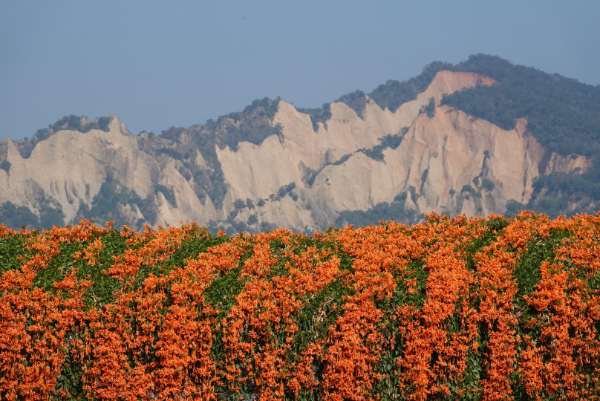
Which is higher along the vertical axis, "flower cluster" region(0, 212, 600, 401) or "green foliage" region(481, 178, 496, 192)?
"green foliage" region(481, 178, 496, 192)

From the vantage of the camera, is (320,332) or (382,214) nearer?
(320,332)

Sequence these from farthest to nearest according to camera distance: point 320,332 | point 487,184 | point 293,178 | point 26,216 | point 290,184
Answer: point 293,178 < point 290,184 < point 487,184 < point 26,216 < point 320,332

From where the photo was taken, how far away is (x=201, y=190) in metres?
193

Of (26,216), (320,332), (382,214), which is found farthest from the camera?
(382,214)

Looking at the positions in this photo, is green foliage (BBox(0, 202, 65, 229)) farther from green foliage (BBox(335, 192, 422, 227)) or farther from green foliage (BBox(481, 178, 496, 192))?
green foliage (BBox(481, 178, 496, 192))

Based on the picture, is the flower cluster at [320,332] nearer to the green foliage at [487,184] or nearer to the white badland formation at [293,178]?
the white badland formation at [293,178]

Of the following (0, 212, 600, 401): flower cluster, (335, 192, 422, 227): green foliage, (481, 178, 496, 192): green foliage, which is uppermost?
(481, 178, 496, 192): green foliage

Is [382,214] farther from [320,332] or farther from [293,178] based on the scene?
[320,332]

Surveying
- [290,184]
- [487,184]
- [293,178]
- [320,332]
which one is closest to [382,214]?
[290,184]

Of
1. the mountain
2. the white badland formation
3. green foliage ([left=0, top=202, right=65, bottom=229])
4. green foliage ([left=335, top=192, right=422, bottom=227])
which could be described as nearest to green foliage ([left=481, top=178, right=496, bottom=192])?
the mountain

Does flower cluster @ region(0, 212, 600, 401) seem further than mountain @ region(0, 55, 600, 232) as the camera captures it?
No

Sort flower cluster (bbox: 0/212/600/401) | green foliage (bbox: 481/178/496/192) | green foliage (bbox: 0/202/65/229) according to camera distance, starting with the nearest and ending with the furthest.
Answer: flower cluster (bbox: 0/212/600/401), green foliage (bbox: 0/202/65/229), green foliage (bbox: 481/178/496/192)

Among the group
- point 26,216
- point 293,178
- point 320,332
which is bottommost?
point 320,332

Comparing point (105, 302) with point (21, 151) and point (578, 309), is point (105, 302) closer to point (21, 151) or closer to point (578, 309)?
point (578, 309)
